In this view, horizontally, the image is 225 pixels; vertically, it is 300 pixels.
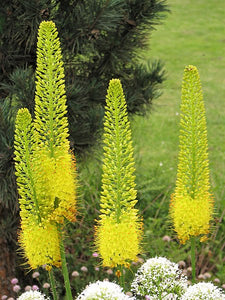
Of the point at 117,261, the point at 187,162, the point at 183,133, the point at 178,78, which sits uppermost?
the point at 183,133

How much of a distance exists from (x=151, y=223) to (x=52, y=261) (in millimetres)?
3328

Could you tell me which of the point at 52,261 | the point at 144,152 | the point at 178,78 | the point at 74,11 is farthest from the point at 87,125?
the point at 178,78

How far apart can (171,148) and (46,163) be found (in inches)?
244

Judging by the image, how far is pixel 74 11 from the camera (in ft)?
11.7

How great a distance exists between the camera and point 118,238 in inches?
74.4

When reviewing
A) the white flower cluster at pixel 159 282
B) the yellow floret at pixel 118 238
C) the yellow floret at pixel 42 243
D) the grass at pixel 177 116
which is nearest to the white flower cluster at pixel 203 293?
the white flower cluster at pixel 159 282

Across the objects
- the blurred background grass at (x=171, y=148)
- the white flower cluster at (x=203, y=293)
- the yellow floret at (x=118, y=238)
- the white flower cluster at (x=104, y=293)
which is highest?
the yellow floret at (x=118, y=238)

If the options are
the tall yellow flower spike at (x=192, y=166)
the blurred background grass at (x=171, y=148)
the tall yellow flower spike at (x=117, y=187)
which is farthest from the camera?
the blurred background grass at (x=171, y=148)

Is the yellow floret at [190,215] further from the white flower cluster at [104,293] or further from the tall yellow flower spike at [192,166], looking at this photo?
the white flower cluster at [104,293]

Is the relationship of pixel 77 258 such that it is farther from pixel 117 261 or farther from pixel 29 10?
pixel 117 261

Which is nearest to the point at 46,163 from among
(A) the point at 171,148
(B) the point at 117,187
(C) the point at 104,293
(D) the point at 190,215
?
(B) the point at 117,187

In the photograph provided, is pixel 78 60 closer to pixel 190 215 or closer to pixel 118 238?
pixel 190 215

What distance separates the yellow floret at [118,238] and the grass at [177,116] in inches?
81.6

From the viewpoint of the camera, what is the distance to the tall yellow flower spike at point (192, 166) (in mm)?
1854
